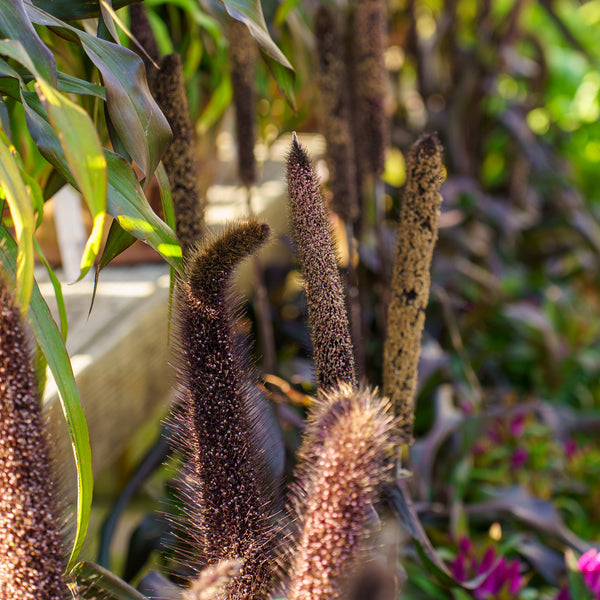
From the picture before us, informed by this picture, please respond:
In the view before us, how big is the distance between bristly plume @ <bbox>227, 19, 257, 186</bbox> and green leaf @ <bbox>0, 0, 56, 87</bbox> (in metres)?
0.35

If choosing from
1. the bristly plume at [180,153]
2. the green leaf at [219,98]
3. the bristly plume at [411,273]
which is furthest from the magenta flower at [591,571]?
the green leaf at [219,98]

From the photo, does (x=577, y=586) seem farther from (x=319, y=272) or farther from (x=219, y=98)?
(x=219, y=98)

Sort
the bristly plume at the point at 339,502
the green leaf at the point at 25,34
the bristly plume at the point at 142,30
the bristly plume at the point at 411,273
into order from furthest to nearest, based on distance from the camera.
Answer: the bristly plume at the point at 142,30
the bristly plume at the point at 411,273
the green leaf at the point at 25,34
the bristly plume at the point at 339,502

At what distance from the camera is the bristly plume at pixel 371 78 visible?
804mm

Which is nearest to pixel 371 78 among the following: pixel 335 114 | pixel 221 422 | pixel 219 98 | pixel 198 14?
pixel 335 114

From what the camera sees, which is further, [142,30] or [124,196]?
[142,30]

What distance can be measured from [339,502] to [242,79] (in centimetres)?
60

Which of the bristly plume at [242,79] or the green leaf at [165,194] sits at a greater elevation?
the bristly plume at [242,79]

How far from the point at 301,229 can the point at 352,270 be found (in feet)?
1.25

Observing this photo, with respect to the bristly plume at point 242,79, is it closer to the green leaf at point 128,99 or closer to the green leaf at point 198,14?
the green leaf at point 198,14

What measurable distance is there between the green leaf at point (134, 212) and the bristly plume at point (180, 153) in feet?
0.26

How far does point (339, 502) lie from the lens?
0.31 meters

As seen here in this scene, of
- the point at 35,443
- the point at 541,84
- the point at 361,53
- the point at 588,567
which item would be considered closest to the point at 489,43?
the point at 541,84

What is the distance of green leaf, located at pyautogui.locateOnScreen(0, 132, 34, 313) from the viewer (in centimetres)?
36
